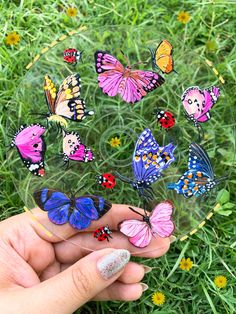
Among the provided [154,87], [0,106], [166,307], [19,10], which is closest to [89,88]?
[154,87]

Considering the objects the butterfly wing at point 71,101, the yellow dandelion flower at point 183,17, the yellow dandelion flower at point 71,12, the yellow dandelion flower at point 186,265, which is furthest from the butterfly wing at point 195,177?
the yellow dandelion flower at point 71,12

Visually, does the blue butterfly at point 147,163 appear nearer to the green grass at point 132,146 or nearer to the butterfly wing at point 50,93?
the green grass at point 132,146

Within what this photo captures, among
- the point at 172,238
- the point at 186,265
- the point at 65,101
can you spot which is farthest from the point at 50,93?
the point at 186,265

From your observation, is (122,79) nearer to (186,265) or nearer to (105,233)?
(105,233)

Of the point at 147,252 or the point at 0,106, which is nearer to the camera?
the point at 147,252

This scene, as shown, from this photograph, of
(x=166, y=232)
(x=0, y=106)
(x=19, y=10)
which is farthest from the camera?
(x=19, y=10)

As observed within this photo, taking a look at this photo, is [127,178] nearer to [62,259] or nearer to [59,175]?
[59,175]
